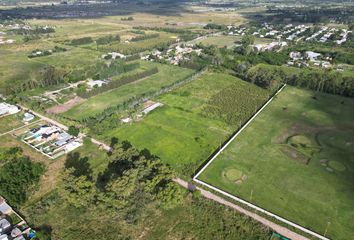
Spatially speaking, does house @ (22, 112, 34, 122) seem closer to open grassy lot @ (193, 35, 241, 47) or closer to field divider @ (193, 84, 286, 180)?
field divider @ (193, 84, 286, 180)

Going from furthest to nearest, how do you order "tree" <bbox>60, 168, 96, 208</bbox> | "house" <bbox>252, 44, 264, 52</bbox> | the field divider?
"house" <bbox>252, 44, 264, 52</bbox>
the field divider
"tree" <bbox>60, 168, 96, 208</bbox>

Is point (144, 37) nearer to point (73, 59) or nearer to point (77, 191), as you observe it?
point (73, 59)

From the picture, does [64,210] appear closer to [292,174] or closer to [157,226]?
[157,226]

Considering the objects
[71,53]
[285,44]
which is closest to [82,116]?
[71,53]

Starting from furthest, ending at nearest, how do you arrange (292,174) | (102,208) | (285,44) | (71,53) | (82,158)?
(285,44) < (71,53) < (82,158) < (292,174) < (102,208)

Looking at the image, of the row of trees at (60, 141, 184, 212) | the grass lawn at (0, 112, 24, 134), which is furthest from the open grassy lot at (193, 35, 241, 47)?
the row of trees at (60, 141, 184, 212)

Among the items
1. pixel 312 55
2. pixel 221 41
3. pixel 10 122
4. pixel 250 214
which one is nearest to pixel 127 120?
pixel 10 122
